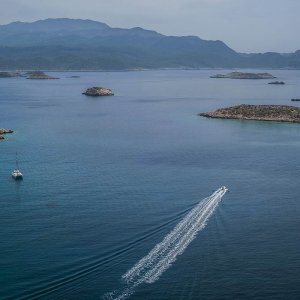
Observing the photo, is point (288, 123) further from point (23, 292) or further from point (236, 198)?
point (23, 292)

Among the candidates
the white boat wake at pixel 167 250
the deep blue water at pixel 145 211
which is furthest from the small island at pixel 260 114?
the white boat wake at pixel 167 250

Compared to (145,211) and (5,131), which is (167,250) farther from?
(5,131)

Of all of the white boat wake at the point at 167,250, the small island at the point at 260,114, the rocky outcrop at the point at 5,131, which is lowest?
the white boat wake at the point at 167,250

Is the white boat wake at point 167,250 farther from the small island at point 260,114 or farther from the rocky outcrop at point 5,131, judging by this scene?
the small island at point 260,114

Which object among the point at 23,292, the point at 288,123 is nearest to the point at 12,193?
the point at 23,292

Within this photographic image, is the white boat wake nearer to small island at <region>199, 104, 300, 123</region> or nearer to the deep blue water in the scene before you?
the deep blue water

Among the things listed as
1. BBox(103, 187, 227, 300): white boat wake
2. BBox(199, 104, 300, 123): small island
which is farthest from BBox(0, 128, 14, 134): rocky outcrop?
BBox(103, 187, 227, 300): white boat wake

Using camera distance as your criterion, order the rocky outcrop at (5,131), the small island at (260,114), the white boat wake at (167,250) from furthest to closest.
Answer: the small island at (260,114) < the rocky outcrop at (5,131) < the white boat wake at (167,250)
